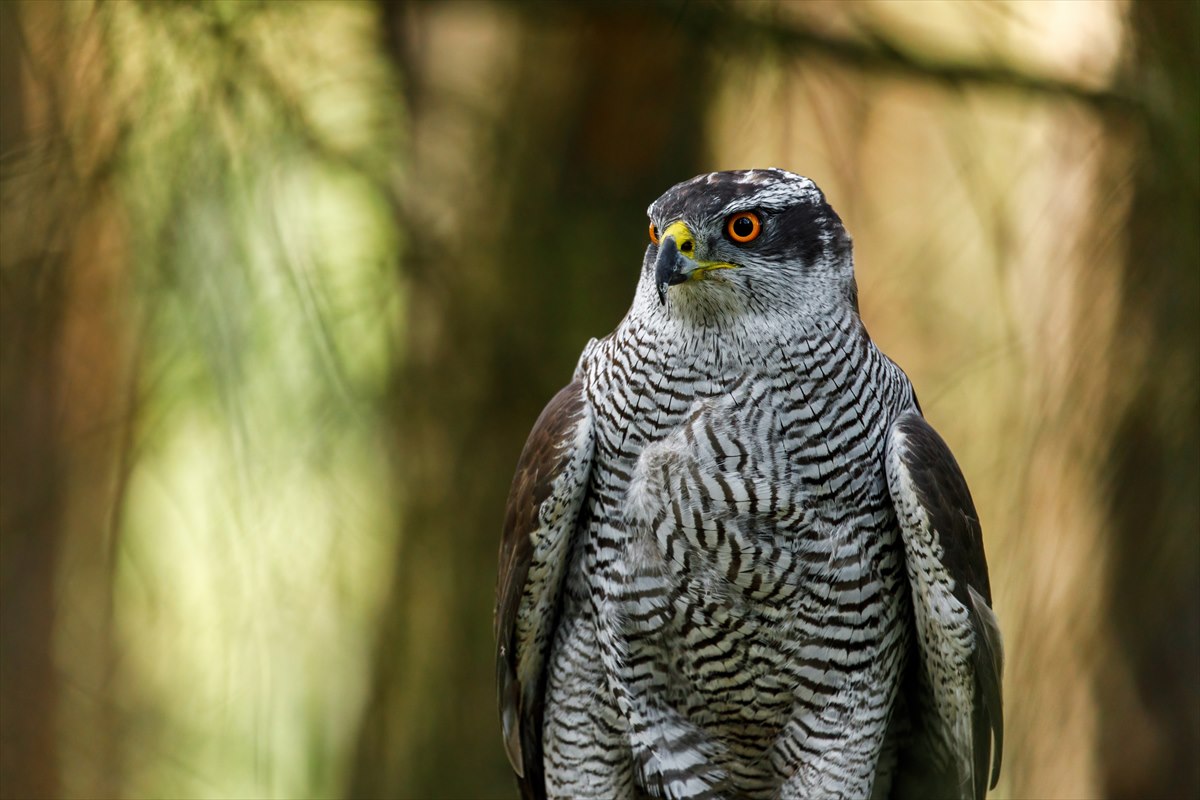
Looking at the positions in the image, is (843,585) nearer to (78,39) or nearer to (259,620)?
(259,620)

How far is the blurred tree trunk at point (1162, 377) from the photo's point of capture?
3.12m

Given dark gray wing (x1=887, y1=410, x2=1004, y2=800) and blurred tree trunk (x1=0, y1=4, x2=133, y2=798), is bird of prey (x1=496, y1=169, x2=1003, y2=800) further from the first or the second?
blurred tree trunk (x1=0, y1=4, x2=133, y2=798)

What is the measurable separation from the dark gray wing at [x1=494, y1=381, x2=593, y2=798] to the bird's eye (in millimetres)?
555

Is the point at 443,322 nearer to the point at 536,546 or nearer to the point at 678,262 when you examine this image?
the point at 536,546

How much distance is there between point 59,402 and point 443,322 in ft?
3.62

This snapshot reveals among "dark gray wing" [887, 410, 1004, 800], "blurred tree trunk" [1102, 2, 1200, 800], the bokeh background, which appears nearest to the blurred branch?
the bokeh background

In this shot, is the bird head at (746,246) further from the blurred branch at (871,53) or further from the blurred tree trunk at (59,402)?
the blurred tree trunk at (59,402)

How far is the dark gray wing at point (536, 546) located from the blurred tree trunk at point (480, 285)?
2.03ft

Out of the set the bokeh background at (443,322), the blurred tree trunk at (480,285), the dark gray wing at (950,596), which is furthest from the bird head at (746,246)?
the blurred tree trunk at (480,285)

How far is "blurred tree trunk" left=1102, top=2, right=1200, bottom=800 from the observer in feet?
10.2

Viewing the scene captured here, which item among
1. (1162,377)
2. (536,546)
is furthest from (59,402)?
(1162,377)

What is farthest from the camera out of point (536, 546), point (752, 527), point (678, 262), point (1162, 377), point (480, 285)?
point (480, 285)

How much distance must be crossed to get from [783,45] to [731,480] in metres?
1.29

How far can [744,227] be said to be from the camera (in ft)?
8.84
